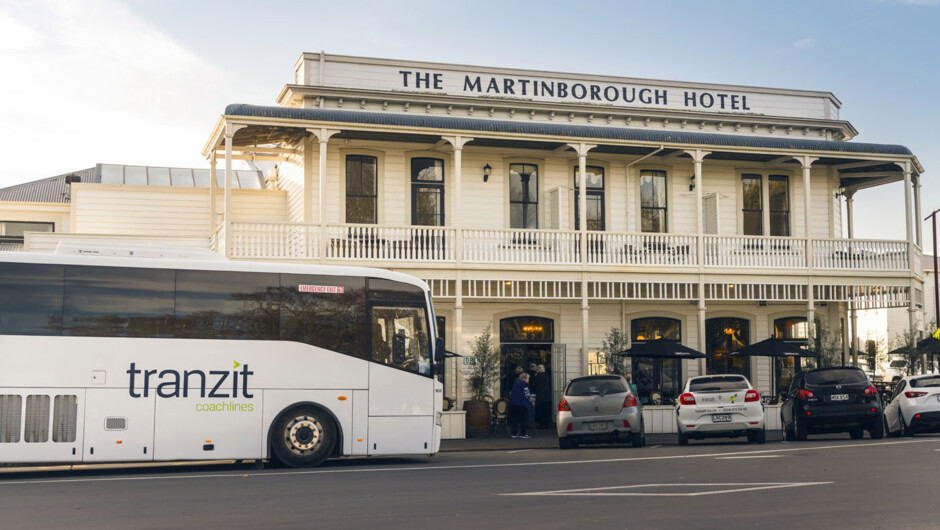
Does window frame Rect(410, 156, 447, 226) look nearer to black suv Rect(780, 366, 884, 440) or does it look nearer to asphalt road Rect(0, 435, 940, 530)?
black suv Rect(780, 366, 884, 440)

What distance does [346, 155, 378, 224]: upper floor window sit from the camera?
Result: 25562mm

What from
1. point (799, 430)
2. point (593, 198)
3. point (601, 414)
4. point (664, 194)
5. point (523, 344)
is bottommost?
point (799, 430)

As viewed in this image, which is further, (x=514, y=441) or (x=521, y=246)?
(x=521, y=246)

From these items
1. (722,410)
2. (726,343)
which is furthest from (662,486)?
(726,343)

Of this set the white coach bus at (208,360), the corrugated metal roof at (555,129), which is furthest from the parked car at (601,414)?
the corrugated metal roof at (555,129)

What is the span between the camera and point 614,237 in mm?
26484

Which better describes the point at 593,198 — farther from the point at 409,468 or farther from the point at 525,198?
the point at 409,468

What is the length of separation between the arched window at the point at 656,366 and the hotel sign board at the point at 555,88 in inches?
248

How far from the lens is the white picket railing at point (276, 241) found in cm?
2262

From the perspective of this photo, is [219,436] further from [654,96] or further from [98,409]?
[654,96]

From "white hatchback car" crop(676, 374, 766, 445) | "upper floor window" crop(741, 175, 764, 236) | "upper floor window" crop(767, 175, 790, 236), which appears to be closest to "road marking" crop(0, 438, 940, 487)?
"white hatchback car" crop(676, 374, 766, 445)

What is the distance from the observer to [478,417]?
2327 cm

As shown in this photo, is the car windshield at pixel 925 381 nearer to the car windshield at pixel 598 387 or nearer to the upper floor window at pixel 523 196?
the car windshield at pixel 598 387

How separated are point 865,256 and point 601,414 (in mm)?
12047
